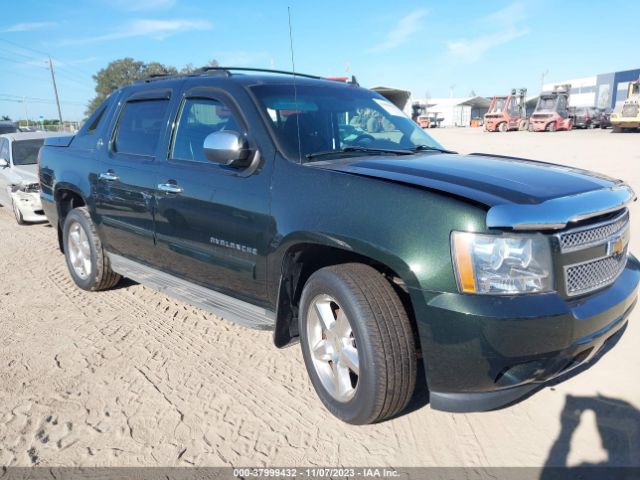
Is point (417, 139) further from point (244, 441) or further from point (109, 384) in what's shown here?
point (109, 384)

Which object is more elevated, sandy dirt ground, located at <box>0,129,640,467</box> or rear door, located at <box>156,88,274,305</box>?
rear door, located at <box>156,88,274,305</box>

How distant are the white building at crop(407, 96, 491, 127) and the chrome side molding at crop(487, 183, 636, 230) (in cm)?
6350

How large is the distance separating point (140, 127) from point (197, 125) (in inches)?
32.2

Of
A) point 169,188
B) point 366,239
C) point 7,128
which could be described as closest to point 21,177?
point 169,188

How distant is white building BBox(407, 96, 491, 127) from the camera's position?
67812 millimetres

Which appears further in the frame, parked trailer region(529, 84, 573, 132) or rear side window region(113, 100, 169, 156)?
parked trailer region(529, 84, 573, 132)

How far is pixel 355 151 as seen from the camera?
3.23 meters

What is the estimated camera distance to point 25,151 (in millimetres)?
9430

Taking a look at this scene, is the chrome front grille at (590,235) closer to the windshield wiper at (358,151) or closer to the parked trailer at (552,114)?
the windshield wiper at (358,151)

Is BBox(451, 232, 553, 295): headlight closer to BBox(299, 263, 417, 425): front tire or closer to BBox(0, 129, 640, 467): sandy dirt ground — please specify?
BBox(299, 263, 417, 425): front tire

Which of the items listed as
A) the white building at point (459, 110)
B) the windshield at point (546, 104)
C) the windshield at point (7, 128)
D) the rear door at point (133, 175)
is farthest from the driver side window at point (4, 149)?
the white building at point (459, 110)

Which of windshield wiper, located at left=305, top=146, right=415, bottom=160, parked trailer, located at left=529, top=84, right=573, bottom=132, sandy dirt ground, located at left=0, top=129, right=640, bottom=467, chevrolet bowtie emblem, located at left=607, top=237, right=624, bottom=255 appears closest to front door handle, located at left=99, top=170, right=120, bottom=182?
sandy dirt ground, located at left=0, top=129, right=640, bottom=467

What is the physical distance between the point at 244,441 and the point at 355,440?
0.58m

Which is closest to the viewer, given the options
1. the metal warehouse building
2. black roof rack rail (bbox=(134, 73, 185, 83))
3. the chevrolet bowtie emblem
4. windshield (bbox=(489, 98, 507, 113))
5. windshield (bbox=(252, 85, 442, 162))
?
the chevrolet bowtie emblem
